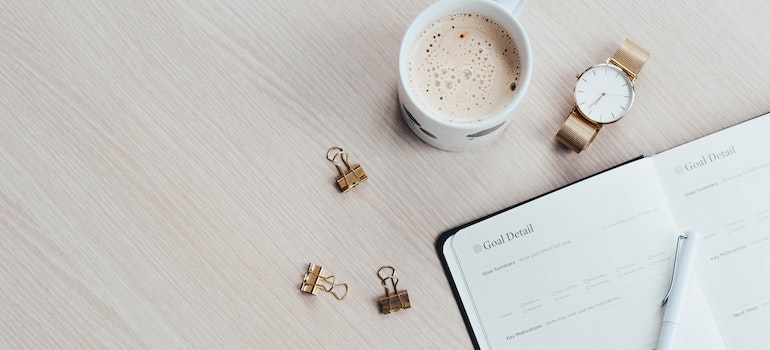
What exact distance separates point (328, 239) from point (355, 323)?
0.10 meters

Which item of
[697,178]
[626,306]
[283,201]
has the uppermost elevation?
[283,201]

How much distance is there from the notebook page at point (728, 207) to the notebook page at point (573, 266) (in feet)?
0.10

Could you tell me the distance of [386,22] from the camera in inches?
30.1

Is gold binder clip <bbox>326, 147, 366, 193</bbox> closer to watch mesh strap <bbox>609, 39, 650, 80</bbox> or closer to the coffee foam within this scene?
the coffee foam

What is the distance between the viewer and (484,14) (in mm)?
681

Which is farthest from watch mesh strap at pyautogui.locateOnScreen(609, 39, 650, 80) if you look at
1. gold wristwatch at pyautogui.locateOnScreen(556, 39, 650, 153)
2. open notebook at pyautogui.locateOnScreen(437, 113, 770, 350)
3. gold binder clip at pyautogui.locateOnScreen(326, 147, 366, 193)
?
gold binder clip at pyautogui.locateOnScreen(326, 147, 366, 193)

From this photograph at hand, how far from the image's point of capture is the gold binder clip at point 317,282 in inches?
28.8

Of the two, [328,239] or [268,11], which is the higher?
[268,11]

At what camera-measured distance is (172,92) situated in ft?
2.49

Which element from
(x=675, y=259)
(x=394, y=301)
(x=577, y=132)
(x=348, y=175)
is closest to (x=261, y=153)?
(x=348, y=175)

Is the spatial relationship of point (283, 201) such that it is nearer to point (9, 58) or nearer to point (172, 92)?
point (172, 92)

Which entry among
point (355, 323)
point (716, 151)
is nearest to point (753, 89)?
point (716, 151)

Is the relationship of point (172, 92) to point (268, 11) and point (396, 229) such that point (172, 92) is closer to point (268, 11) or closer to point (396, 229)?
point (268, 11)

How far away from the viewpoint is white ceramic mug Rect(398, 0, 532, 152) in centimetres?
65
